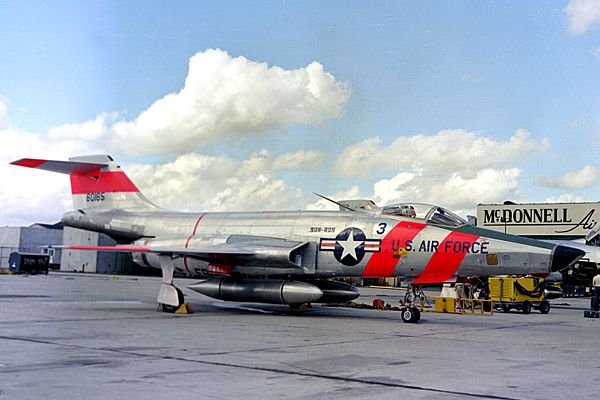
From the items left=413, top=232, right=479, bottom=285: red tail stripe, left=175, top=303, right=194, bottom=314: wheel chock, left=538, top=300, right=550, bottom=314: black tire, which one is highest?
Result: left=413, top=232, right=479, bottom=285: red tail stripe

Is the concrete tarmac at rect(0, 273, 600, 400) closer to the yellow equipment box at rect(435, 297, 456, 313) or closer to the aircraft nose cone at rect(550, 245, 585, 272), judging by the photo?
the aircraft nose cone at rect(550, 245, 585, 272)

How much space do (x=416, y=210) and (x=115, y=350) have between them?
883 centimetres

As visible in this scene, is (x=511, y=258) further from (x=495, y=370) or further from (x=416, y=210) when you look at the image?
(x=495, y=370)

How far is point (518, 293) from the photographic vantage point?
2180 cm

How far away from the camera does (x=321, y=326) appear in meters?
13.6

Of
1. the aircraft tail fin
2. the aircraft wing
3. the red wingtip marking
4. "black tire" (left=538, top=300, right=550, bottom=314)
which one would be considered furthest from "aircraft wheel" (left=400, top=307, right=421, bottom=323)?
the red wingtip marking

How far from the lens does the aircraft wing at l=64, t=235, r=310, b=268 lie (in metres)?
16.5

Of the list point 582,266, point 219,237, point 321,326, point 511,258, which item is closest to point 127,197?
point 219,237

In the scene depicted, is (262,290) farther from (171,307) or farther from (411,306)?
(411,306)

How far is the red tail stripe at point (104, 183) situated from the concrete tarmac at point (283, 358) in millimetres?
6383

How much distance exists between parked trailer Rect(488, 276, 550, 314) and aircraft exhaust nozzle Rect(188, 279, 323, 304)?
8.42 m

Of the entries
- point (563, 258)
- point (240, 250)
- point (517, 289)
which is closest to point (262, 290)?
point (240, 250)

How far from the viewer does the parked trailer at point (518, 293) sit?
21672mm

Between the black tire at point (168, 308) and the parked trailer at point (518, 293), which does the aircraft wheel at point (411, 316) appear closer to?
the black tire at point (168, 308)
